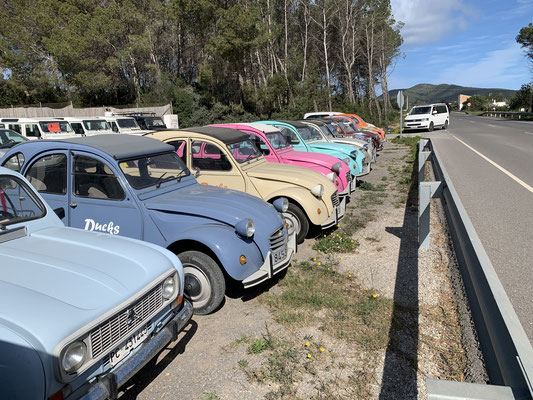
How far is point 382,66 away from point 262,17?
19.9m

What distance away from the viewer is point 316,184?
250 inches

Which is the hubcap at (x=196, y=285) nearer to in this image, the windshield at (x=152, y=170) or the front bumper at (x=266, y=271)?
the front bumper at (x=266, y=271)

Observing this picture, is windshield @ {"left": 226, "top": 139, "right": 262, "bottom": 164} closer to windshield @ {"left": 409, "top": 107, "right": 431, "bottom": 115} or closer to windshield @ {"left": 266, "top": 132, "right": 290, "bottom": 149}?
windshield @ {"left": 266, "top": 132, "right": 290, "bottom": 149}

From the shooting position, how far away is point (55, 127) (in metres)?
17.2

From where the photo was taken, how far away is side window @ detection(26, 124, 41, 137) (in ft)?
52.7

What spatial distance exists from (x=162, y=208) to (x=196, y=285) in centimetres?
98

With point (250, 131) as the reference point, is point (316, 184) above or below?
below

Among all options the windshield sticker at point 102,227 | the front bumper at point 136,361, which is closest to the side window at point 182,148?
the windshield sticker at point 102,227

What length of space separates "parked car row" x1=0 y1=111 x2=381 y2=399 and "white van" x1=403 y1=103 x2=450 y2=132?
22991 millimetres

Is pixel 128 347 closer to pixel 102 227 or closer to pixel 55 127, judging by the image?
pixel 102 227

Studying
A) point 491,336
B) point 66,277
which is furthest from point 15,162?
point 491,336

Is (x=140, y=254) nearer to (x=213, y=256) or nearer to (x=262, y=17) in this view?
(x=213, y=256)

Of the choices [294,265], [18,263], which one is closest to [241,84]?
[294,265]

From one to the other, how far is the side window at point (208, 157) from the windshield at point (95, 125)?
15145 millimetres
